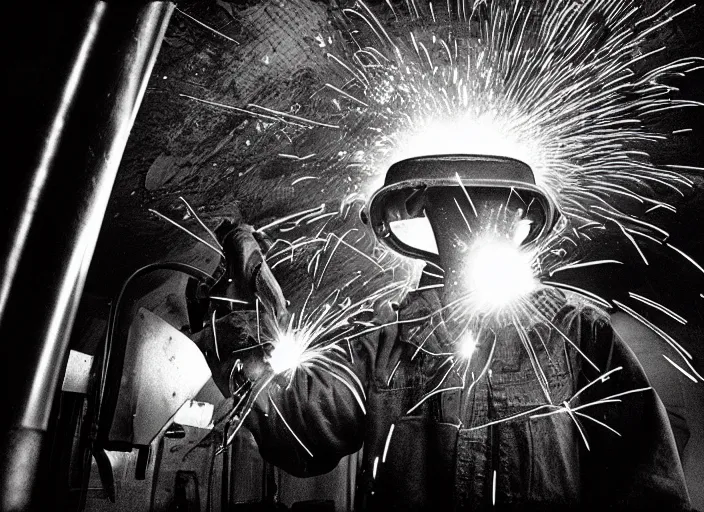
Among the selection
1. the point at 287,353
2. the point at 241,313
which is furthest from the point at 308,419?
the point at 241,313

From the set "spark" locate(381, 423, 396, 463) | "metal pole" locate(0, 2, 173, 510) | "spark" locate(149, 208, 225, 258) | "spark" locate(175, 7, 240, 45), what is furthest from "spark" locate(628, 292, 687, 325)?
"metal pole" locate(0, 2, 173, 510)

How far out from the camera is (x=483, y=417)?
2.29m

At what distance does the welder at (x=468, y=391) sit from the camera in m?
2.02

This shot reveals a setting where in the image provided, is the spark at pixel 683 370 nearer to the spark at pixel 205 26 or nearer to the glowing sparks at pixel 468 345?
the glowing sparks at pixel 468 345

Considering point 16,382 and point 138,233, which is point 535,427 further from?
point 16,382

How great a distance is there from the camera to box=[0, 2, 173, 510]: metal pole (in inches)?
19.7

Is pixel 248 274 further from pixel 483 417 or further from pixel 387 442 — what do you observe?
pixel 483 417

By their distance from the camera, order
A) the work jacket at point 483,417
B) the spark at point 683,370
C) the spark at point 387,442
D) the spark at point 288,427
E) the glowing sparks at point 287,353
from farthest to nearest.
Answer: the spark at point 683,370
the spark at point 387,442
the spark at point 288,427
the glowing sparks at point 287,353
the work jacket at point 483,417

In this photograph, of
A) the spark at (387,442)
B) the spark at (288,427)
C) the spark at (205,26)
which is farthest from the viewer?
the spark at (387,442)

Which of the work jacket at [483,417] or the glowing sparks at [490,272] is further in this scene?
the glowing sparks at [490,272]

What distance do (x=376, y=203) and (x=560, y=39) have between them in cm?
105

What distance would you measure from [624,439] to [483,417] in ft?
1.78

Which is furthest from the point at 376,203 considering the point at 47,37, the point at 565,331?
the point at 47,37

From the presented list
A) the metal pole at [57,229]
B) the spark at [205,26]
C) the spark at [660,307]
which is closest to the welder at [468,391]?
the spark at [205,26]
